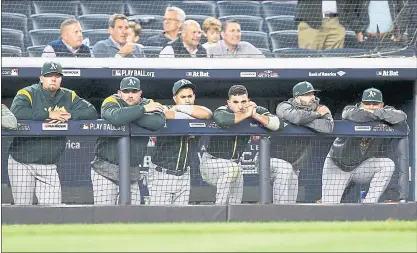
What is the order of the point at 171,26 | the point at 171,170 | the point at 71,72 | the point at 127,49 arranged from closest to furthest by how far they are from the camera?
the point at 171,170 → the point at 71,72 → the point at 127,49 → the point at 171,26

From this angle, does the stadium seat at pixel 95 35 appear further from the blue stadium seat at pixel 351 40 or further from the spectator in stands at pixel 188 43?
the blue stadium seat at pixel 351 40

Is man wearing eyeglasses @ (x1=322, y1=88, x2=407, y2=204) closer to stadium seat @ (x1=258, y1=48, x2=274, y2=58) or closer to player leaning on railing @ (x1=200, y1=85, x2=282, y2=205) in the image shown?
player leaning on railing @ (x1=200, y1=85, x2=282, y2=205)

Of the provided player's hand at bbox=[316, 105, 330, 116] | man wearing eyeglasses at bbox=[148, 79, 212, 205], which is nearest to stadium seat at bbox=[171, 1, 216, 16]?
player's hand at bbox=[316, 105, 330, 116]

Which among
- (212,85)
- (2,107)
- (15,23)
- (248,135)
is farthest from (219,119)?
(15,23)

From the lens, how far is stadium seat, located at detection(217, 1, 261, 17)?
49.8 ft

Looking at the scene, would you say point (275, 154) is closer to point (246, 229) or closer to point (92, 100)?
point (246, 229)

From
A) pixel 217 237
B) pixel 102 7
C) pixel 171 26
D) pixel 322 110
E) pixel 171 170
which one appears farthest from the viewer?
pixel 102 7

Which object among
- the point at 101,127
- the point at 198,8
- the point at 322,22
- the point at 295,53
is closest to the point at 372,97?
the point at 101,127

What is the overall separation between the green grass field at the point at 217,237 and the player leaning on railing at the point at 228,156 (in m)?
0.69

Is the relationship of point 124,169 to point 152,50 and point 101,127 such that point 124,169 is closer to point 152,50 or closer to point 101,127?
point 101,127

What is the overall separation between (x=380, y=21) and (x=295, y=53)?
4.96 ft

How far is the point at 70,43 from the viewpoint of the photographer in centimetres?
1294

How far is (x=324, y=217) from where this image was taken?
10289mm

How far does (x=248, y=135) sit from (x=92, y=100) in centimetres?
351
